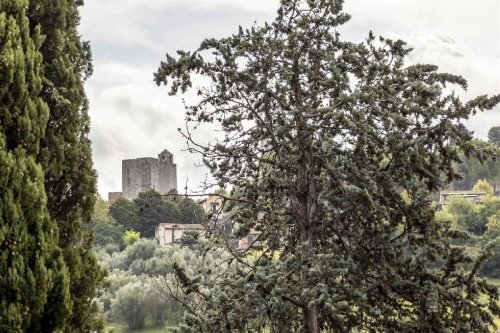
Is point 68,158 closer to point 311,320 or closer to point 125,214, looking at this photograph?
point 311,320

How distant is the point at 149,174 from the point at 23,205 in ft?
232

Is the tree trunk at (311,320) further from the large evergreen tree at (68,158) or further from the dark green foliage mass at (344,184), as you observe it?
the large evergreen tree at (68,158)

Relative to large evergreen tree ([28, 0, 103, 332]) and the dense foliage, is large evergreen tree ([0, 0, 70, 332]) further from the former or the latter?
the dense foliage

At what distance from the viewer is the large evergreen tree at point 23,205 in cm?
729

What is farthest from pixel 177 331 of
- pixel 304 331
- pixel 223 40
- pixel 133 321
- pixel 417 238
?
pixel 133 321

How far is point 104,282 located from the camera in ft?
29.6

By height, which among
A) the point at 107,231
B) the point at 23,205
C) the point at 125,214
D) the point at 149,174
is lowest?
the point at 107,231

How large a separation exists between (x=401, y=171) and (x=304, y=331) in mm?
1866

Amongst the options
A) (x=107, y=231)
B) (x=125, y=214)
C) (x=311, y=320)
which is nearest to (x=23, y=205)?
(x=311, y=320)

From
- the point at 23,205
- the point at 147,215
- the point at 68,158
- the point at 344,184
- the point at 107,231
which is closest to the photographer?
the point at 344,184

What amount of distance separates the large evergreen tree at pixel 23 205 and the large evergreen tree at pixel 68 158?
21.0 inches

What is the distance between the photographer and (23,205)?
24.8ft

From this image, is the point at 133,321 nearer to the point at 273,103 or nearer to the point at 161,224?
the point at 161,224

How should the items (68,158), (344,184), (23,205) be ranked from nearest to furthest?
(344,184)
(23,205)
(68,158)
